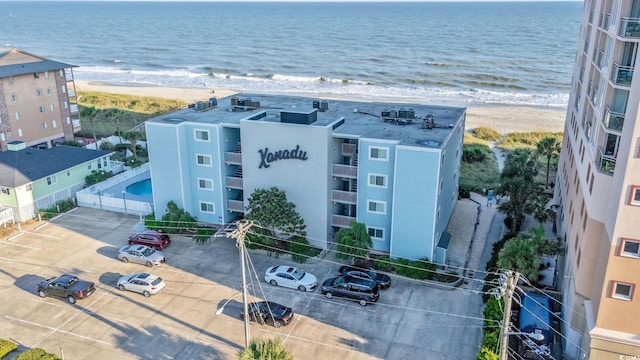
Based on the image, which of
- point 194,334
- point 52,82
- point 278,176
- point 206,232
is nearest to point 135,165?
point 52,82

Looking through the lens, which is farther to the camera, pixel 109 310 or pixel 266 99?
pixel 266 99

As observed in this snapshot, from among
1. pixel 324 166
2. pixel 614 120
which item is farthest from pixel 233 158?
pixel 614 120

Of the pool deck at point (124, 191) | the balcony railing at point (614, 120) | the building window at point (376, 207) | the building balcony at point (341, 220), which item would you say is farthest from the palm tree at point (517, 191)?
the pool deck at point (124, 191)

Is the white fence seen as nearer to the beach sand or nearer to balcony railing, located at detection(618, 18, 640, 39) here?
balcony railing, located at detection(618, 18, 640, 39)

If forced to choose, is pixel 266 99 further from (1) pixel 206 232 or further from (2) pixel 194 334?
(2) pixel 194 334

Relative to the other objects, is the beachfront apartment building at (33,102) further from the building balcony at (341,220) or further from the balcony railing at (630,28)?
the balcony railing at (630,28)

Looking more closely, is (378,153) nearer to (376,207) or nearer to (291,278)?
(376,207)
